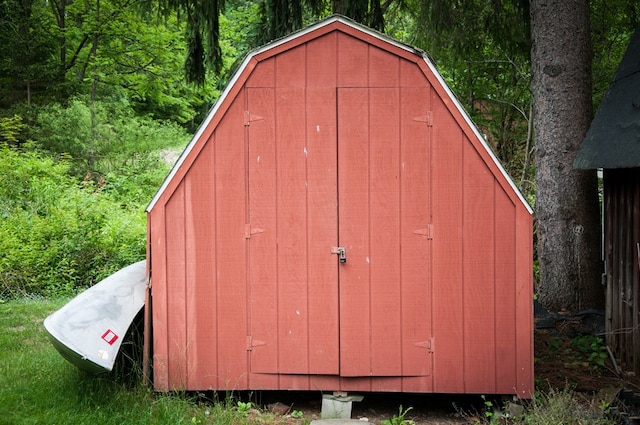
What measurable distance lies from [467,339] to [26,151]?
43.5 feet

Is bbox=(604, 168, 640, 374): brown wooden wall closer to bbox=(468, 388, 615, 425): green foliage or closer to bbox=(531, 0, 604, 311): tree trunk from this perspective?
bbox=(531, 0, 604, 311): tree trunk

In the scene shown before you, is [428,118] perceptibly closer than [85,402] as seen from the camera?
No

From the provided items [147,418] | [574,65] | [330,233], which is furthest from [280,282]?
[574,65]

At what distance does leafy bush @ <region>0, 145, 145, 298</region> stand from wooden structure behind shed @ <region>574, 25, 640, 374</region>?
7.84m

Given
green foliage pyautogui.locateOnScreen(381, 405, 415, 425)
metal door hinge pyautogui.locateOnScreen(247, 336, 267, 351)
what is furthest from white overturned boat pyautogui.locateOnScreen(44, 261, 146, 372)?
green foliage pyautogui.locateOnScreen(381, 405, 415, 425)

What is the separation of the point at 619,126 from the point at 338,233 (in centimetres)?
292

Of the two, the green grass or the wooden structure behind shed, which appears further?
the wooden structure behind shed

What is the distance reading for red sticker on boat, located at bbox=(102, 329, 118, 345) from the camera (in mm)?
5277

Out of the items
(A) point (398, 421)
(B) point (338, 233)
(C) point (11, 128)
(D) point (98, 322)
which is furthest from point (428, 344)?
(C) point (11, 128)

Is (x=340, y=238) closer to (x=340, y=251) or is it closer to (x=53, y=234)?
(x=340, y=251)

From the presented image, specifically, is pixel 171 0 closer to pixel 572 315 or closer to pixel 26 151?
pixel 572 315

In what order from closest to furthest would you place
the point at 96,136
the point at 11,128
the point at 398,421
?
the point at 398,421 → the point at 11,128 → the point at 96,136

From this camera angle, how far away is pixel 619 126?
6.19 meters

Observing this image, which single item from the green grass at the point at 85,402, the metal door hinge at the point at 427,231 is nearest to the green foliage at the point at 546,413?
the metal door hinge at the point at 427,231
